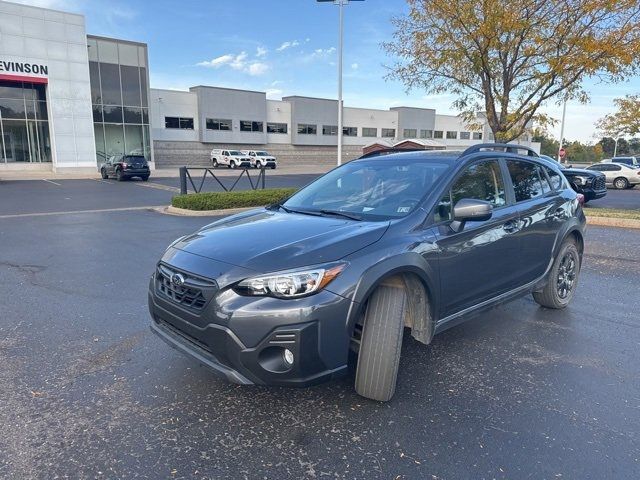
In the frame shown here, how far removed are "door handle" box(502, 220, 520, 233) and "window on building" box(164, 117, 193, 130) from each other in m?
47.4

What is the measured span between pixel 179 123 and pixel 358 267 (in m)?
48.8

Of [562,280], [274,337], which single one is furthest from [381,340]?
[562,280]

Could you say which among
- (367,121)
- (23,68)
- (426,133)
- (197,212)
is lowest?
(197,212)

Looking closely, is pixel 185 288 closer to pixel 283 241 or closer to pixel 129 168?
pixel 283 241

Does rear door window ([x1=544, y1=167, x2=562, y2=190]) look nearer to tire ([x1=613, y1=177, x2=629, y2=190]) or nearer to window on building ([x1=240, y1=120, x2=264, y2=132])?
tire ([x1=613, y1=177, x2=629, y2=190])

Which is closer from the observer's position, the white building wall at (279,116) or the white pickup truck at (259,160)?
the white pickup truck at (259,160)

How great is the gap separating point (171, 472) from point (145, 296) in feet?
10.8

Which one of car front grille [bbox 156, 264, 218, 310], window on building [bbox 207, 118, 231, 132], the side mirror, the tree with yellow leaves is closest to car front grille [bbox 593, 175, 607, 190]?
the tree with yellow leaves

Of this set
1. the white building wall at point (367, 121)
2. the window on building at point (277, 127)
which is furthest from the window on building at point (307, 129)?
the white building wall at point (367, 121)

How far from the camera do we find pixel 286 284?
2.73 meters

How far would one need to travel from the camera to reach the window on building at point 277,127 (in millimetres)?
54138

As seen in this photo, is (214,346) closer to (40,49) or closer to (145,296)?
(145,296)

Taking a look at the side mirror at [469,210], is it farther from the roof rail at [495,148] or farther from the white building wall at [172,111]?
the white building wall at [172,111]

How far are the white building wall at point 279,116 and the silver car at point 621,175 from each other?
122 ft
